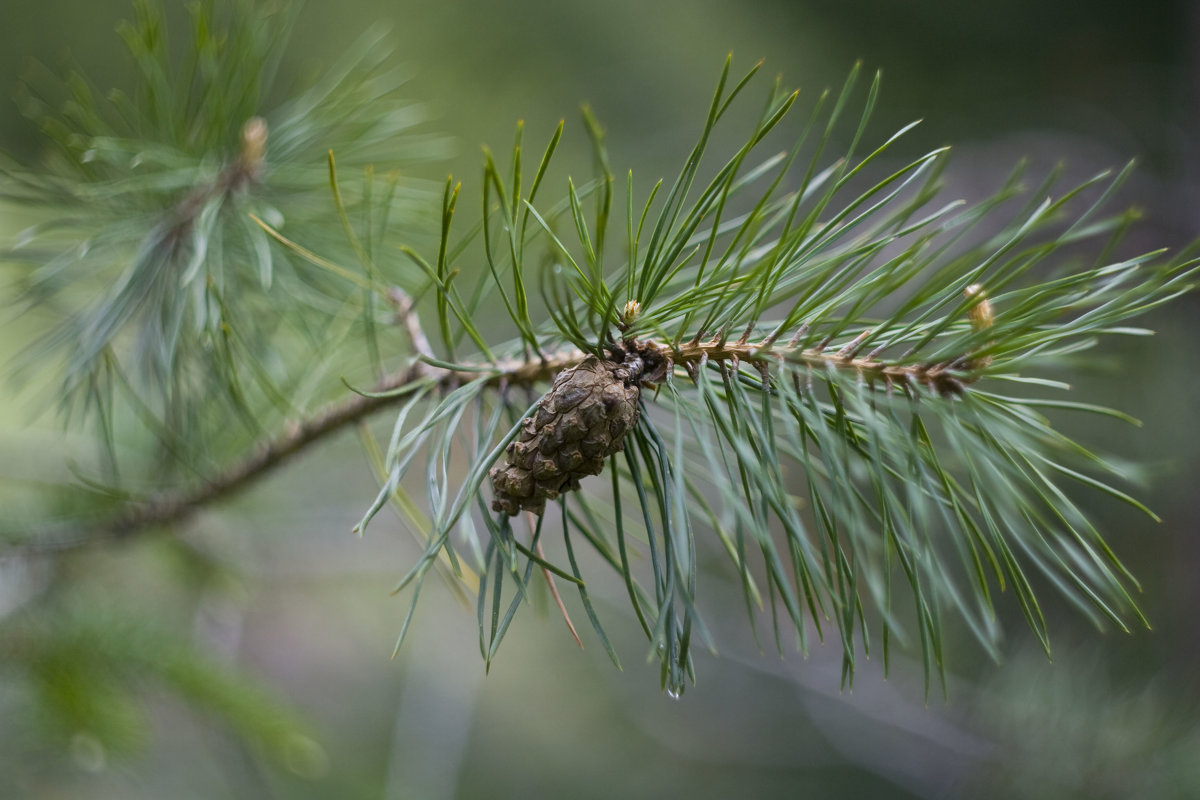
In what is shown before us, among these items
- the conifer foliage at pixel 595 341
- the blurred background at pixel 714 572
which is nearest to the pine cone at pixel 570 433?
the conifer foliage at pixel 595 341

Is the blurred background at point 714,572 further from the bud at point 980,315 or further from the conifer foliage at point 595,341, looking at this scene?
the bud at point 980,315

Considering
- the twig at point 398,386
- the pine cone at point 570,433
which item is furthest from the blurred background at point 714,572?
the pine cone at point 570,433

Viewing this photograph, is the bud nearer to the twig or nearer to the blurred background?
the twig

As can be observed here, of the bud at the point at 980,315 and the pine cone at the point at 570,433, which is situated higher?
the bud at the point at 980,315

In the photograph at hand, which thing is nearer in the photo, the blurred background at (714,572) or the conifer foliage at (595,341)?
the conifer foliage at (595,341)

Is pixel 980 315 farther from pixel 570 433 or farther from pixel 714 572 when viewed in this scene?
pixel 714 572

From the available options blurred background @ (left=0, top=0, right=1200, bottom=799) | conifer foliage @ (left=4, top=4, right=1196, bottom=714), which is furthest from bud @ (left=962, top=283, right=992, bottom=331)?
blurred background @ (left=0, top=0, right=1200, bottom=799)

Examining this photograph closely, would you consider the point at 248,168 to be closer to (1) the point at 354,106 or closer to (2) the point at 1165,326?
(1) the point at 354,106
